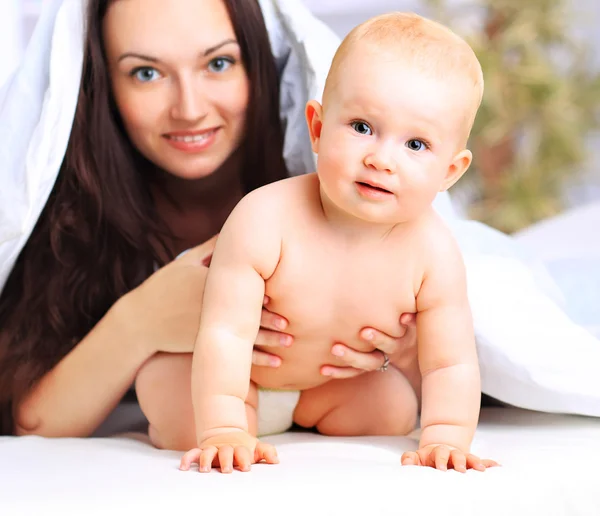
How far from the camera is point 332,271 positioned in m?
1.00

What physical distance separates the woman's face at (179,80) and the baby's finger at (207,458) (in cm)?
56

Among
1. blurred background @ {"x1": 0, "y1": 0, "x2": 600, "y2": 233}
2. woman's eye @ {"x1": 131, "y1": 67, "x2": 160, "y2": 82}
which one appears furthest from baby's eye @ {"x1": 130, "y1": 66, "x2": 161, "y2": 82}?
blurred background @ {"x1": 0, "y1": 0, "x2": 600, "y2": 233}

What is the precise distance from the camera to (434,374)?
989 mm

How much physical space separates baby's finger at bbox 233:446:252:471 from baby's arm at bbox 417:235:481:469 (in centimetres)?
19

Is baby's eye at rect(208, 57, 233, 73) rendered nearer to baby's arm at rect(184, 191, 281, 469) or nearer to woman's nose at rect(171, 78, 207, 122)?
woman's nose at rect(171, 78, 207, 122)

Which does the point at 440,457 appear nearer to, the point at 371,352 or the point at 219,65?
the point at 371,352

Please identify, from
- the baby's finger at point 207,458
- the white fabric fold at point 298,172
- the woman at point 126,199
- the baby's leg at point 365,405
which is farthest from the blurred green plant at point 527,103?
the baby's finger at point 207,458

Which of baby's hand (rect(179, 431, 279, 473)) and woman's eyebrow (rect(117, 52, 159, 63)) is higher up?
woman's eyebrow (rect(117, 52, 159, 63))

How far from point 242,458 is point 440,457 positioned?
197 mm

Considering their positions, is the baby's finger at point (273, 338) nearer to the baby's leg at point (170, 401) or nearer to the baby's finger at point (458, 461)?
the baby's leg at point (170, 401)

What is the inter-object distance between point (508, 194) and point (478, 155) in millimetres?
267

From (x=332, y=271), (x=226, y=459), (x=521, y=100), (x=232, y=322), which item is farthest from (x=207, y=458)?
(x=521, y=100)

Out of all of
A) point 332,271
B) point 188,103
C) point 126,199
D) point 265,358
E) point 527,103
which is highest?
point 527,103

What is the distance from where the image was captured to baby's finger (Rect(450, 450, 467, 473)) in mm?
890
